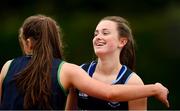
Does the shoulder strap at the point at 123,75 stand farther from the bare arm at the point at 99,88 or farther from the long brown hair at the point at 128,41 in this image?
the bare arm at the point at 99,88

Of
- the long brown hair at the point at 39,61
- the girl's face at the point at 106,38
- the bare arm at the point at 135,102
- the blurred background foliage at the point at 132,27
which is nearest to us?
the long brown hair at the point at 39,61

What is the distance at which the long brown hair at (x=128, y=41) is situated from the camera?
5.48 metres

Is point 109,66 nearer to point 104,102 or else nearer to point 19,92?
point 104,102

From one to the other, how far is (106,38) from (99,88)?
752 mm

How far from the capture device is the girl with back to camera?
15.3ft

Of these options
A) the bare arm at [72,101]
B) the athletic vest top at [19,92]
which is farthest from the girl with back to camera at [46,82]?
the bare arm at [72,101]

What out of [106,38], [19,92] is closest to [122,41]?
[106,38]

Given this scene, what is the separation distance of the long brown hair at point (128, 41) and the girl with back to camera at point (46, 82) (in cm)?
78

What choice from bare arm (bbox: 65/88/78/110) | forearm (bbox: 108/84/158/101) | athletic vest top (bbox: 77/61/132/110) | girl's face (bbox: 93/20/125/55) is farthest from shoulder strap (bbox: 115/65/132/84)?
forearm (bbox: 108/84/158/101)

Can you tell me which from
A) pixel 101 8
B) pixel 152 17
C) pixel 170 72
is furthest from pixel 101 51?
pixel 101 8

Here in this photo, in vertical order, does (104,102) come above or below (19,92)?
below

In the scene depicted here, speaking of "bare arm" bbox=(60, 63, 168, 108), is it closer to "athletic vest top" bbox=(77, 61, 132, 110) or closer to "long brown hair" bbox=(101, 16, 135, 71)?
"athletic vest top" bbox=(77, 61, 132, 110)

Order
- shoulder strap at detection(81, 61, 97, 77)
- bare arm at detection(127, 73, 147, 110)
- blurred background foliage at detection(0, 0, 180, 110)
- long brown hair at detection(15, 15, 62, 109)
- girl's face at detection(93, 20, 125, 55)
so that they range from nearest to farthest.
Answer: long brown hair at detection(15, 15, 62, 109) < bare arm at detection(127, 73, 147, 110) < girl's face at detection(93, 20, 125, 55) < shoulder strap at detection(81, 61, 97, 77) < blurred background foliage at detection(0, 0, 180, 110)

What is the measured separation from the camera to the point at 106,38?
5.36 m
